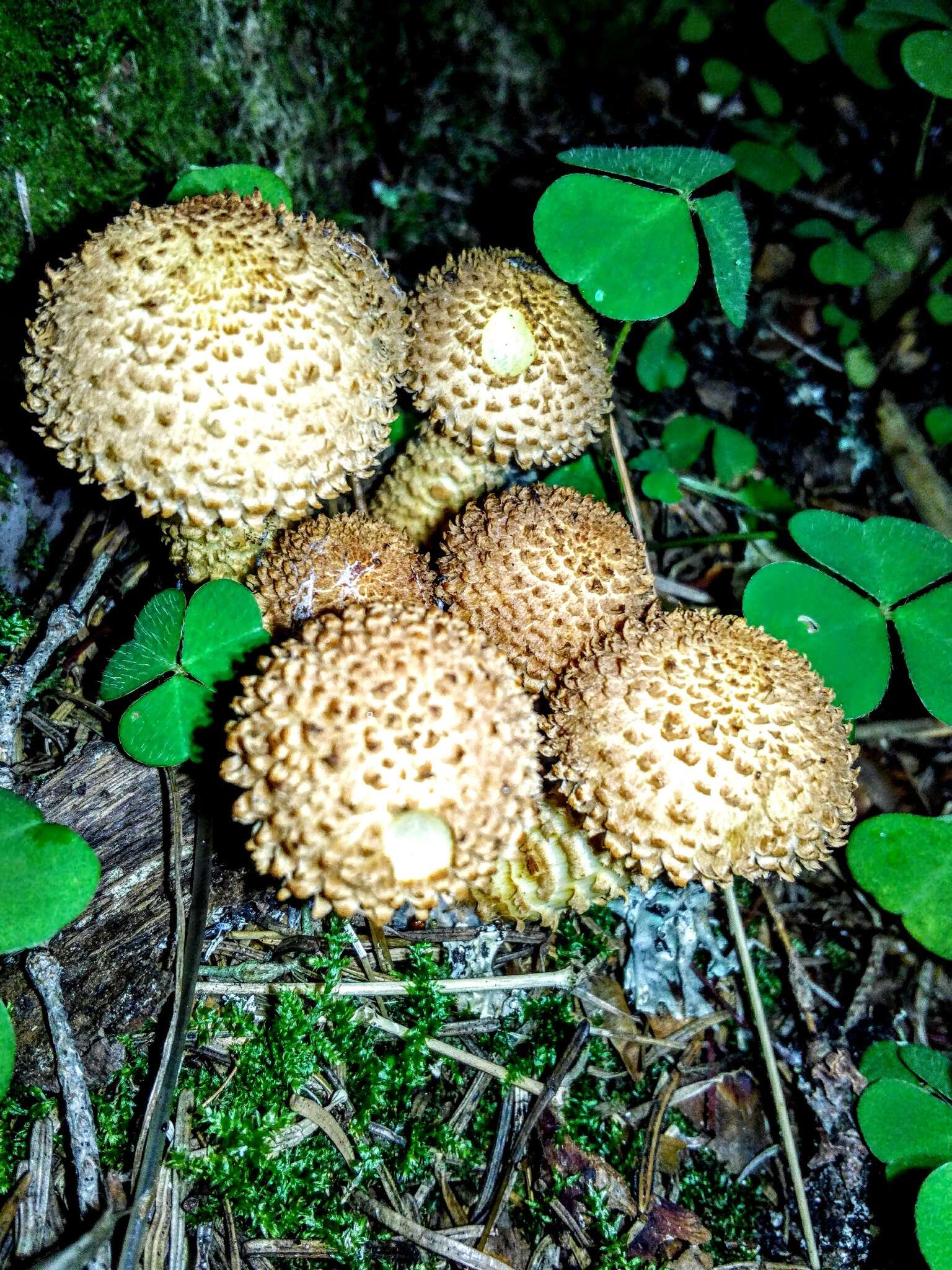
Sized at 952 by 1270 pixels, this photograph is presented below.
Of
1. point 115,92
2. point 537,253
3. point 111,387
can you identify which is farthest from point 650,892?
point 115,92

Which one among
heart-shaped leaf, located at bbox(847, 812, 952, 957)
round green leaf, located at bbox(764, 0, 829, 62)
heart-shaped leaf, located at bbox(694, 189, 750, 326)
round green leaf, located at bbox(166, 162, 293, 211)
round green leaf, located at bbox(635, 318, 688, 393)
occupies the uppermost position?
round green leaf, located at bbox(166, 162, 293, 211)

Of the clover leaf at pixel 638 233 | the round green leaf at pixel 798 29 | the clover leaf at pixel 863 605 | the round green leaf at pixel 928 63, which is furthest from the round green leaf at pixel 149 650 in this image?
the round green leaf at pixel 798 29

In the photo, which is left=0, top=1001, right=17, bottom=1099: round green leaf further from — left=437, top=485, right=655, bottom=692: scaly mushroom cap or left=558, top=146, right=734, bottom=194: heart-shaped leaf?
left=558, top=146, right=734, bottom=194: heart-shaped leaf

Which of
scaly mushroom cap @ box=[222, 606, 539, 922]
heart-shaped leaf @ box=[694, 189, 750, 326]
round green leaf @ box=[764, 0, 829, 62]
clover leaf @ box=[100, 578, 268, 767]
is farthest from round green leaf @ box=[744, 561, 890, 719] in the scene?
round green leaf @ box=[764, 0, 829, 62]

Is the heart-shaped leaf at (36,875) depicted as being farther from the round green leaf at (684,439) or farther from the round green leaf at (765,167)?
the round green leaf at (765,167)

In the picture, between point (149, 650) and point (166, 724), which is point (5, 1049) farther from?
point (149, 650)

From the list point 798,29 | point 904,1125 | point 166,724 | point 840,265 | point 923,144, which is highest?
point 798,29

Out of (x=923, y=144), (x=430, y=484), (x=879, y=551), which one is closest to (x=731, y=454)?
(x=879, y=551)
